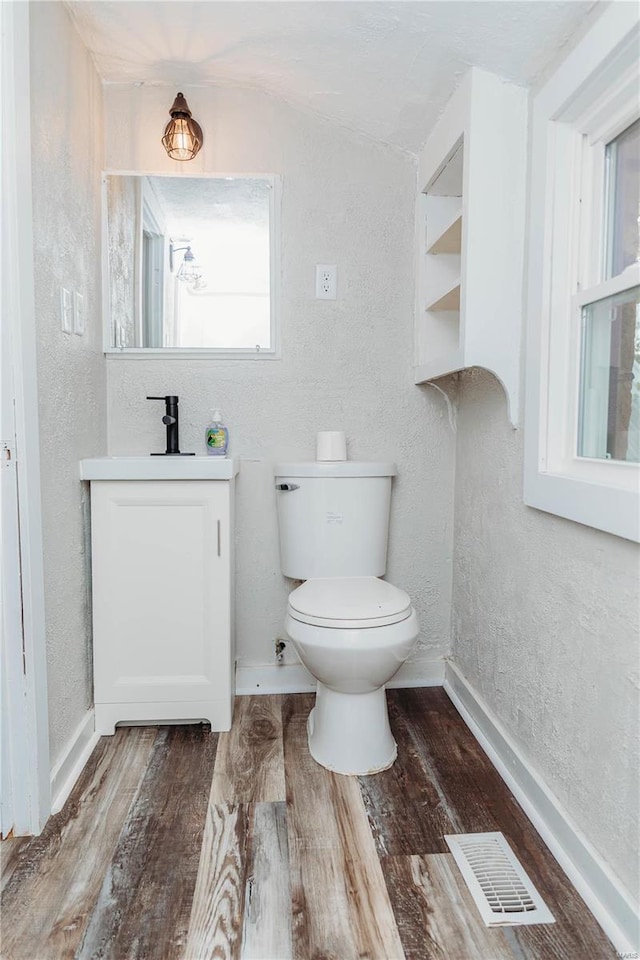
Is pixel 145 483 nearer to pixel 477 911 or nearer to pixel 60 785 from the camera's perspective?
pixel 60 785

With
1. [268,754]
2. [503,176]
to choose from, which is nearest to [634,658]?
[268,754]

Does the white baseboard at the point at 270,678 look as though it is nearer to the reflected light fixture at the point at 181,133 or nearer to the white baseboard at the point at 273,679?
the white baseboard at the point at 273,679

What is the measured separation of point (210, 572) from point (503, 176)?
1333 millimetres

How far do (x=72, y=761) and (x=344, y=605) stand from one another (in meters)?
0.83

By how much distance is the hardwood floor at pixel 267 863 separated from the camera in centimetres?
109

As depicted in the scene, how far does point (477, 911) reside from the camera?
1.16 meters

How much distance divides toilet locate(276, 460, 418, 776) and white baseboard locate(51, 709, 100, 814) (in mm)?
635

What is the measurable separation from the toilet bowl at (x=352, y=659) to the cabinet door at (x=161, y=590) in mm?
288

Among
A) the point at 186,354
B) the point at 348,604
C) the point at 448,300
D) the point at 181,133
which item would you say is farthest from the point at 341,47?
the point at 348,604

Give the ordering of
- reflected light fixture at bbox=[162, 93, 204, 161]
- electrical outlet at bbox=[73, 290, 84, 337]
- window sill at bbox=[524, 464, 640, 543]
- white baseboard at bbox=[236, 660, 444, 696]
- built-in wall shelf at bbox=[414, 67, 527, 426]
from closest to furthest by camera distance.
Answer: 1. window sill at bbox=[524, 464, 640, 543]
2. built-in wall shelf at bbox=[414, 67, 527, 426]
3. electrical outlet at bbox=[73, 290, 84, 337]
4. reflected light fixture at bbox=[162, 93, 204, 161]
5. white baseboard at bbox=[236, 660, 444, 696]

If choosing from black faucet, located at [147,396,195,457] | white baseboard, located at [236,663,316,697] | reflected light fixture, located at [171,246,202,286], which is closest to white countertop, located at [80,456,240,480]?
black faucet, located at [147,396,195,457]

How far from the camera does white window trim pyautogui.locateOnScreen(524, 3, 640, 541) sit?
1.21m

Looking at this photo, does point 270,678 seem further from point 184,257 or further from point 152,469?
point 184,257

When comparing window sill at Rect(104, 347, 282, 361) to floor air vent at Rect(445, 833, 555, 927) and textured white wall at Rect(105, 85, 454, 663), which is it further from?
floor air vent at Rect(445, 833, 555, 927)
